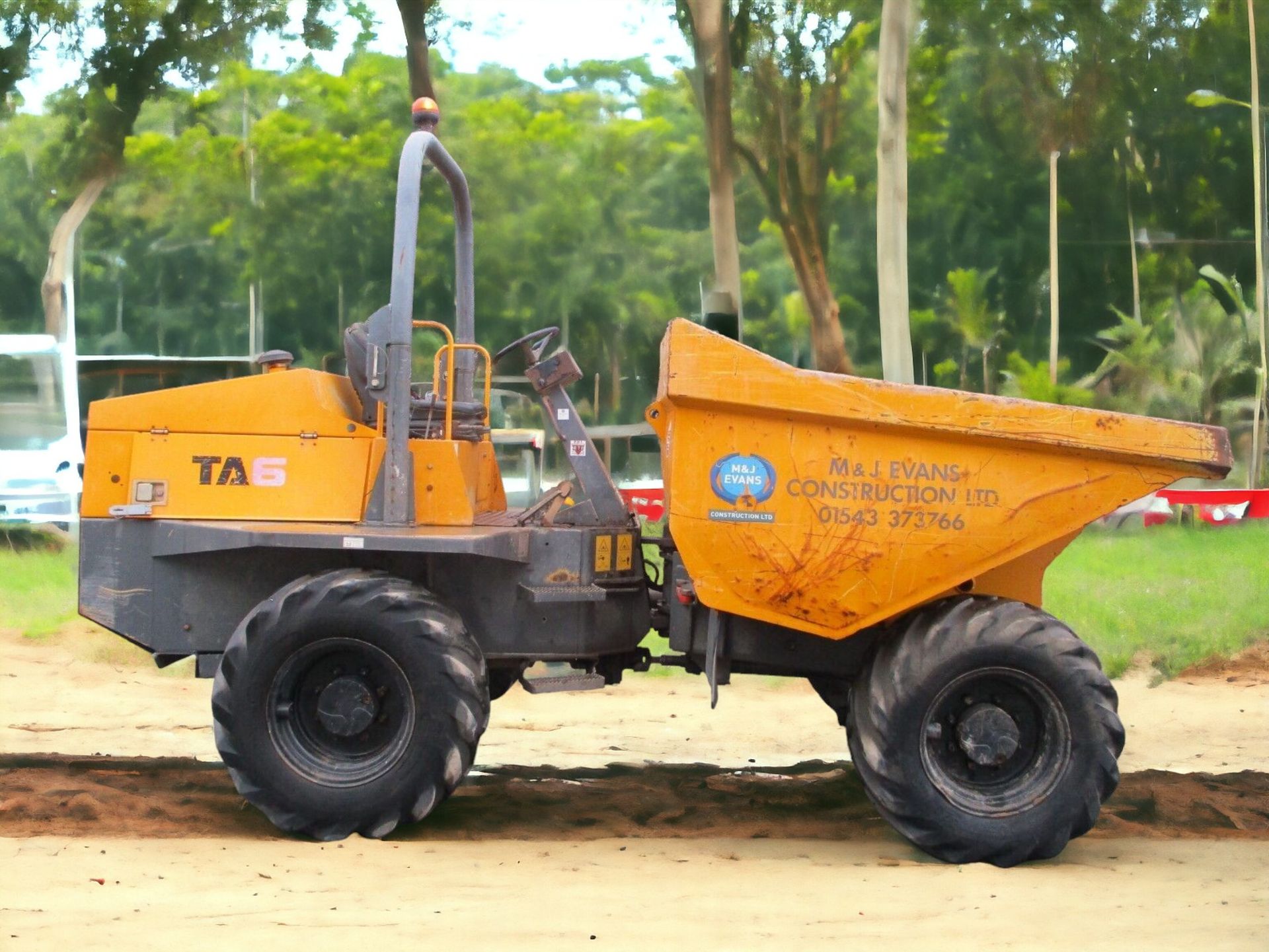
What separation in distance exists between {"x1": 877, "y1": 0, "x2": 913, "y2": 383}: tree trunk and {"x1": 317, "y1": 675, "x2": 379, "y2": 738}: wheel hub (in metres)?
10.5

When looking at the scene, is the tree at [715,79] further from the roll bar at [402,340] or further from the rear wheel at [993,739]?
the rear wheel at [993,739]

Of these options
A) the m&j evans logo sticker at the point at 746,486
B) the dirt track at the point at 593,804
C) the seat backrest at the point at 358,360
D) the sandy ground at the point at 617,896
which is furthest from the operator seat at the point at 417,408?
the sandy ground at the point at 617,896

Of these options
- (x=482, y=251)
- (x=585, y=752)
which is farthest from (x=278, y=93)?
(x=585, y=752)

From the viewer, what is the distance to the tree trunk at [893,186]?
15.9 meters

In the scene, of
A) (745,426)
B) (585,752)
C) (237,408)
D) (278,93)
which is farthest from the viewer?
(278,93)

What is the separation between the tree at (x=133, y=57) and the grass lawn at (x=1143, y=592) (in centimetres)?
516

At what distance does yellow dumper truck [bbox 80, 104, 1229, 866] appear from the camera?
6.00 m

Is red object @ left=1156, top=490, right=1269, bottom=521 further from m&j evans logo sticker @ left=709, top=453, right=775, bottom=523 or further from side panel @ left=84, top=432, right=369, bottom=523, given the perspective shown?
side panel @ left=84, top=432, right=369, bottom=523

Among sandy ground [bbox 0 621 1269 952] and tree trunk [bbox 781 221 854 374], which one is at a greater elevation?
tree trunk [bbox 781 221 854 374]

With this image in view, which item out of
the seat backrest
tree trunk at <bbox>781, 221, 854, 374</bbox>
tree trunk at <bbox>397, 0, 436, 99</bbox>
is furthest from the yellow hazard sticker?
tree trunk at <bbox>397, 0, 436, 99</bbox>

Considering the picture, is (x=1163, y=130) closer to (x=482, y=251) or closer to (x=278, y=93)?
(x=482, y=251)

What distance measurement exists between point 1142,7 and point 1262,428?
4950 millimetres

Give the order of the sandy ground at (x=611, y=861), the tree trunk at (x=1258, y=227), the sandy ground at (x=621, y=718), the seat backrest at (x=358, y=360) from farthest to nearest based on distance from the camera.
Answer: the tree trunk at (x=1258, y=227) → the sandy ground at (x=621, y=718) → the seat backrest at (x=358, y=360) → the sandy ground at (x=611, y=861)

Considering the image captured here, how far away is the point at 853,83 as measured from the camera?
55.0ft
